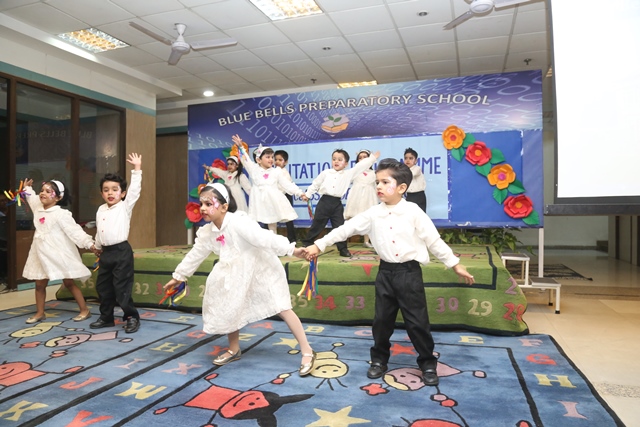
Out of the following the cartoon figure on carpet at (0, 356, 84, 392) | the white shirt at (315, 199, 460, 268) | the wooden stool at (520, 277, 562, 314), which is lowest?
the cartoon figure on carpet at (0, 356, 84, 392)

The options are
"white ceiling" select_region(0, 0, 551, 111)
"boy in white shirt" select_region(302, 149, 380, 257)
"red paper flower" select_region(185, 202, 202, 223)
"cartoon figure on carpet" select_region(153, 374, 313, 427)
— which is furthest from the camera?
"red paper flower" select_region(185, 202, 202, 223)

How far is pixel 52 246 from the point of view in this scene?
3.85m

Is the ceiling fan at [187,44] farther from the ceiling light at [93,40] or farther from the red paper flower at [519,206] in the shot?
the red paper flower at [519,206]

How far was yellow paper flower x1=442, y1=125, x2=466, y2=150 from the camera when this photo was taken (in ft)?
19.2

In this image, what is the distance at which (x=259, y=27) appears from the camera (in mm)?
5816

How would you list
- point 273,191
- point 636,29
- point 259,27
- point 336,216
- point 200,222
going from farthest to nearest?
point 200,222
point 259,27
point 273,191
point 336,216
point 636,29

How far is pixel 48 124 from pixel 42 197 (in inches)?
128

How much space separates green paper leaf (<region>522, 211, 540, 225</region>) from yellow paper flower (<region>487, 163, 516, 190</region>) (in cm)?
45

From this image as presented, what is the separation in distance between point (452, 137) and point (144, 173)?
5.29m

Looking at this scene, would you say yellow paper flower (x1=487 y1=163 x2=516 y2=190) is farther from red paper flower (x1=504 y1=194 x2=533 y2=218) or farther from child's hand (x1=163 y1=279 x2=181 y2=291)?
child's hand (x1=163 y1=279 x2=181 y2=291)

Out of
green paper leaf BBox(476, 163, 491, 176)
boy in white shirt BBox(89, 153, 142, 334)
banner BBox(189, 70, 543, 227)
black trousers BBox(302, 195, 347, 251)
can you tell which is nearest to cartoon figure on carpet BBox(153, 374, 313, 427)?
boy in white shirt BBox(89, 153, 142, 334)

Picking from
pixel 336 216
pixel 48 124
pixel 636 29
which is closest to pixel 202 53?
pixel 48 124

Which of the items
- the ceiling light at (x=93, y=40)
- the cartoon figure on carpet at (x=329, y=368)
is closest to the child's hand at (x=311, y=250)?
the cartoon figure on carpet at (x=329, y=368)

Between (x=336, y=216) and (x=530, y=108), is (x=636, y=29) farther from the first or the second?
(x=530, y=108)
